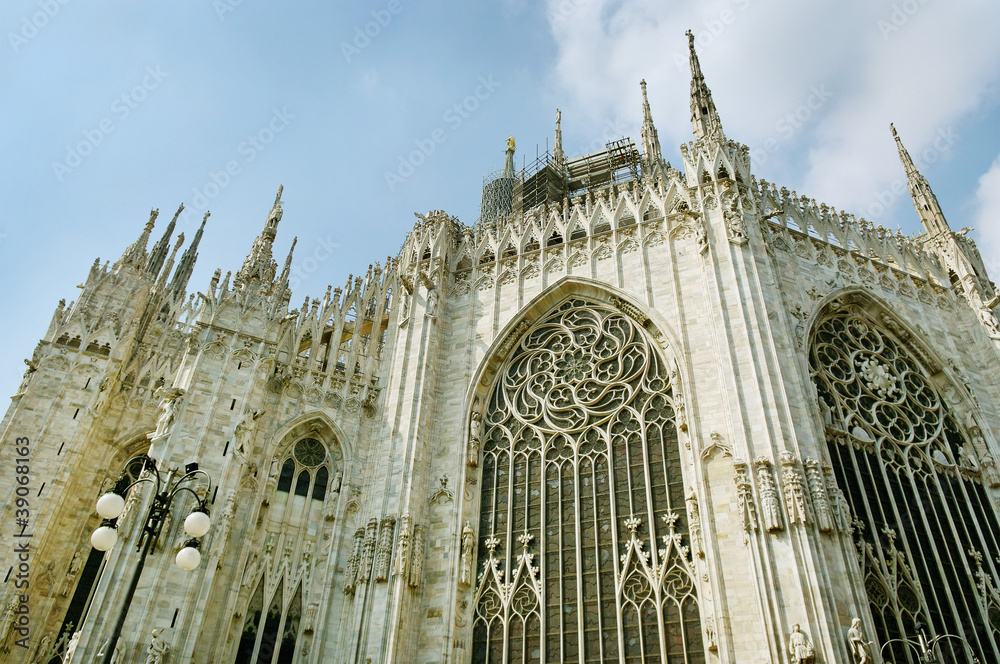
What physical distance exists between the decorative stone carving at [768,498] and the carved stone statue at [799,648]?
191cm

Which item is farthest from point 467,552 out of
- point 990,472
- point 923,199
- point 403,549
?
point 923,199

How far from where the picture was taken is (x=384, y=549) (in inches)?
677

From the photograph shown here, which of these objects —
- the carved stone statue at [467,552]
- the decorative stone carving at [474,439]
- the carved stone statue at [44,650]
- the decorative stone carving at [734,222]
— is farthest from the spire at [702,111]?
the carved stone statue at [44,650]

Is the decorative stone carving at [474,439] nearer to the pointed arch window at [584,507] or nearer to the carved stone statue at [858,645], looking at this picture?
the pointed arch window at [584,507]

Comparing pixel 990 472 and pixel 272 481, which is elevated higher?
pixel 990 472

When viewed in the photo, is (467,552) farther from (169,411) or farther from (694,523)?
(169,411)

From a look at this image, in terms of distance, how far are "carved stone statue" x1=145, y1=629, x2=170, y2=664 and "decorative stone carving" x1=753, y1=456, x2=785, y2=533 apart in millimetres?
11910

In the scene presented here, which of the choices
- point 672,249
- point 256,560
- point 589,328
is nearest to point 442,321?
point 589,328

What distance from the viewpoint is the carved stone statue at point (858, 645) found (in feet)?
42.1

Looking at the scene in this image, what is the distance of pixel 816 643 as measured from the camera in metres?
13.1

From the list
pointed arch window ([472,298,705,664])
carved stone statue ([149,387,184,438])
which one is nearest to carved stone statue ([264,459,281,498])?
carved stone statue ([149,387,184,438])

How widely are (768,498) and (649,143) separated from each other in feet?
74.8

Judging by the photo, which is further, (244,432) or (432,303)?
(432,303)

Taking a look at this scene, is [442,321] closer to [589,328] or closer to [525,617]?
[589,328]
